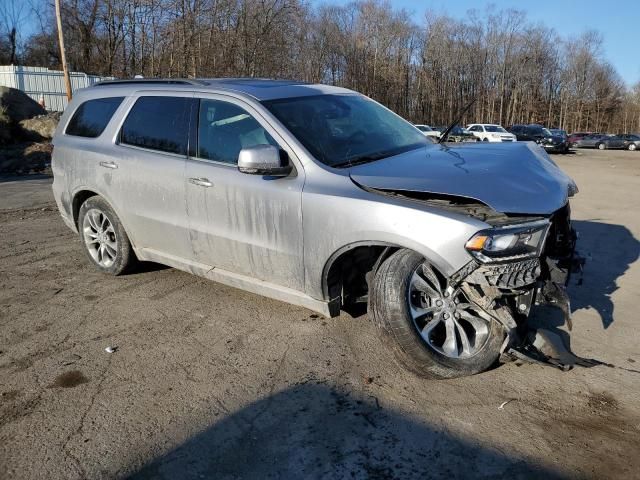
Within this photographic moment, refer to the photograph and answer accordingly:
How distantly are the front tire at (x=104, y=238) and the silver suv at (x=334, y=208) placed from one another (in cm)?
2

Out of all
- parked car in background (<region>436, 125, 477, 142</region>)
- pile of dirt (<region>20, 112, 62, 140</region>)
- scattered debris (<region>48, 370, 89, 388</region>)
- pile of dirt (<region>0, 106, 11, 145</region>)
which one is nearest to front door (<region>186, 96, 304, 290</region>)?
scattered debris (<region>48, 370, 89, 388</region>)

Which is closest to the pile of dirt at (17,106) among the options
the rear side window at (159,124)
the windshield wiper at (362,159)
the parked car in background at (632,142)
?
the rear side window at (159,124)

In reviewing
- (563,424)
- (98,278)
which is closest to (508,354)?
(563,424)

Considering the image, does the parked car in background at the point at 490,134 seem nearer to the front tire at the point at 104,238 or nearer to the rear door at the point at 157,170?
the front tire at the point at 104,238

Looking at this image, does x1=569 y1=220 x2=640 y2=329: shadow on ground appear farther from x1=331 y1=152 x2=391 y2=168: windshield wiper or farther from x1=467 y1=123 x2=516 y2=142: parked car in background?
x1=467 y1=123 x2=516 y2=142: parked car in background

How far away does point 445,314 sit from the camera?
330 cm

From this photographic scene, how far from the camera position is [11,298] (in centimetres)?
490

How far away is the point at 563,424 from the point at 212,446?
184cm

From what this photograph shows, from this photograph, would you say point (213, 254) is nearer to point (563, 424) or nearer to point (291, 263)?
point (291, 263)

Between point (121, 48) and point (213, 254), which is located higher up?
point (121, 48)

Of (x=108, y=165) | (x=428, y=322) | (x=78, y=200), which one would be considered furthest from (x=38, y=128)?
(x=428, y=322)

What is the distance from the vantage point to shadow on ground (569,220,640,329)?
14.9 ft

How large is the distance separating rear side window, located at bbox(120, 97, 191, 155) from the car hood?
1610 millimetres

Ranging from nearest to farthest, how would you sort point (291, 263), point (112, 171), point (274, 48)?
point (291, 263) < point (112, 171) < point (274, 48)
